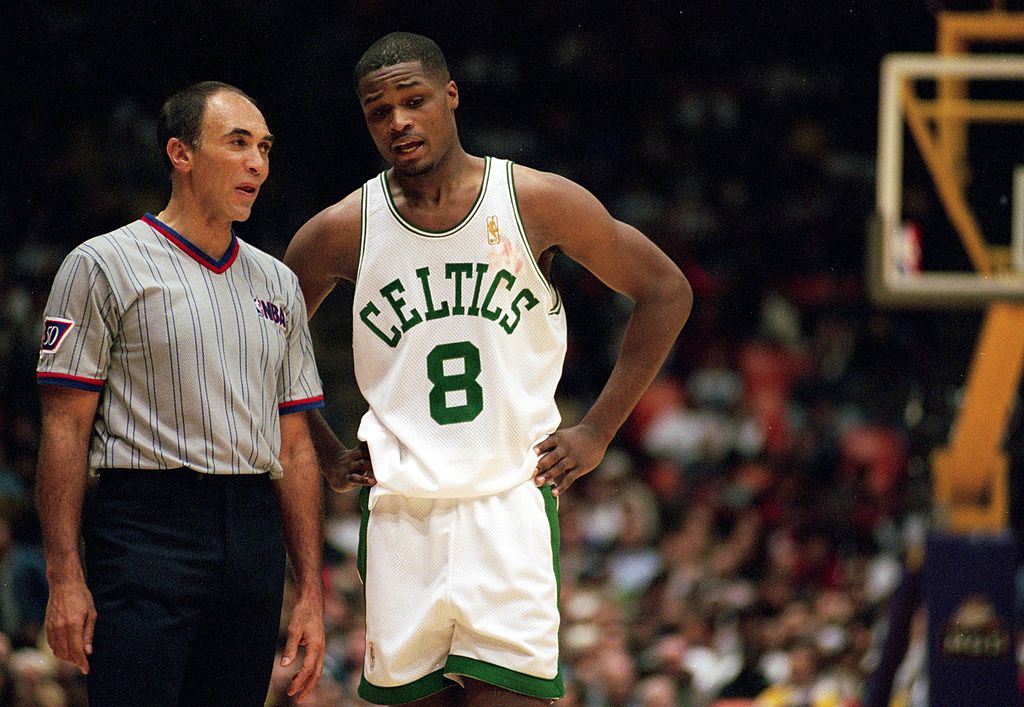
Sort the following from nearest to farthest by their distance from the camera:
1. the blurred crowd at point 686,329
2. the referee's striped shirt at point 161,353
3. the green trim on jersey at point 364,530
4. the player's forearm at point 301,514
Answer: the referee's striped shirt at point 161,353 → the player's forearm at point 301,514 → the green trim on jersey at point 364,530 → the blurred crowd at point 686,329

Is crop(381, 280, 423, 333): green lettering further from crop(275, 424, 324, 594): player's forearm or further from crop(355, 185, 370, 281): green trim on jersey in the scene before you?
crop(275, 424, 324, 594): player's forearm

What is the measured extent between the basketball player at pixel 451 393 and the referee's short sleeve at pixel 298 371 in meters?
0.15

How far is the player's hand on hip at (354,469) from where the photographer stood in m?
3.69

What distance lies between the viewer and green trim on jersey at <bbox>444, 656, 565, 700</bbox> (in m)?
3.46

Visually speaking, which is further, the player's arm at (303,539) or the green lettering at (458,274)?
the green lettering at (458,274)

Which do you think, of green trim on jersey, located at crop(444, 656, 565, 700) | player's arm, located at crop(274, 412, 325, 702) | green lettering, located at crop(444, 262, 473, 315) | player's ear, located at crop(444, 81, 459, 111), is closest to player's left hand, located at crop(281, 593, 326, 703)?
player's arm, located at crop(274, 412, 325, 702)

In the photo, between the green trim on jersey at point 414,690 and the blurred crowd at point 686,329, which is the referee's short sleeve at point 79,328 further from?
the blurred crowd at point 686,329

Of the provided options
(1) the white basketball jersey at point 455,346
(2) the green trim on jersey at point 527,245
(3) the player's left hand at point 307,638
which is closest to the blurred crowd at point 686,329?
(2) the green trim on jersey at point 527,245

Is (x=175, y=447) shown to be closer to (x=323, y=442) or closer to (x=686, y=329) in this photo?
(x=323, y=442)

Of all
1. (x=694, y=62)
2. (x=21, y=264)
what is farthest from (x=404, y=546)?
(x=694, y=62)

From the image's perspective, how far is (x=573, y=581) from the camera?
935 centimetres

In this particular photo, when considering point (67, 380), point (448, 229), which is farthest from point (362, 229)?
point (67, 380)

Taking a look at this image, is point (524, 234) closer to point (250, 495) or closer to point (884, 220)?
point (250, 495)

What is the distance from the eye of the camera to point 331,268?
376 cm
